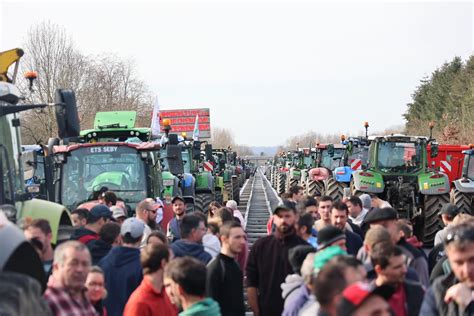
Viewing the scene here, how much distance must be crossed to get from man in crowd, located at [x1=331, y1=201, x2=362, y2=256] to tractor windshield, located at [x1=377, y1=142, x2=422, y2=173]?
1161cm

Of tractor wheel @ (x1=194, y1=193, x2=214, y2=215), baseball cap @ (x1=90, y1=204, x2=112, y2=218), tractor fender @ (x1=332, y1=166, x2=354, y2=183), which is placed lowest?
tractor wheel @ (x1=194, y1=193, x2=214, y2=215)

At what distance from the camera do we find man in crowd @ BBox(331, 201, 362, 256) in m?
9.27

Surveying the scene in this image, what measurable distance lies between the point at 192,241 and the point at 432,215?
39.8 ft

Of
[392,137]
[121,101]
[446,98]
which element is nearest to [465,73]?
[446,98]

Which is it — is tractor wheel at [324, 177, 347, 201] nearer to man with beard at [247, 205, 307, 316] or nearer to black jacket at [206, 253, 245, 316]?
man with beard at [247, 205, 307, 316]

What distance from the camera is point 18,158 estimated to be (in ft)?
29.9

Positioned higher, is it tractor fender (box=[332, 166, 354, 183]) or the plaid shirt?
the plaid shirt

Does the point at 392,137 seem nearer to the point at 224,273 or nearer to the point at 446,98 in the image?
the point at 224,273

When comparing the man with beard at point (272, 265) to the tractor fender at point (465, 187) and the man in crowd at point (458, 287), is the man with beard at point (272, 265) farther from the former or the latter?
the tractor fender at point (465, 187)

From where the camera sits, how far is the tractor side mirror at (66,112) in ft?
27.5

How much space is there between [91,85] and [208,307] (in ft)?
163

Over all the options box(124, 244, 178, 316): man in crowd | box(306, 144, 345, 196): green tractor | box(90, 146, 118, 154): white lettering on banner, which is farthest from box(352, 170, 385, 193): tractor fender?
box(124, 244, 178, 316): man in crowd

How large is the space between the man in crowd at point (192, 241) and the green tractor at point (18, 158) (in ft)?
3.97

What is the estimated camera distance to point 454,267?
5703mm
